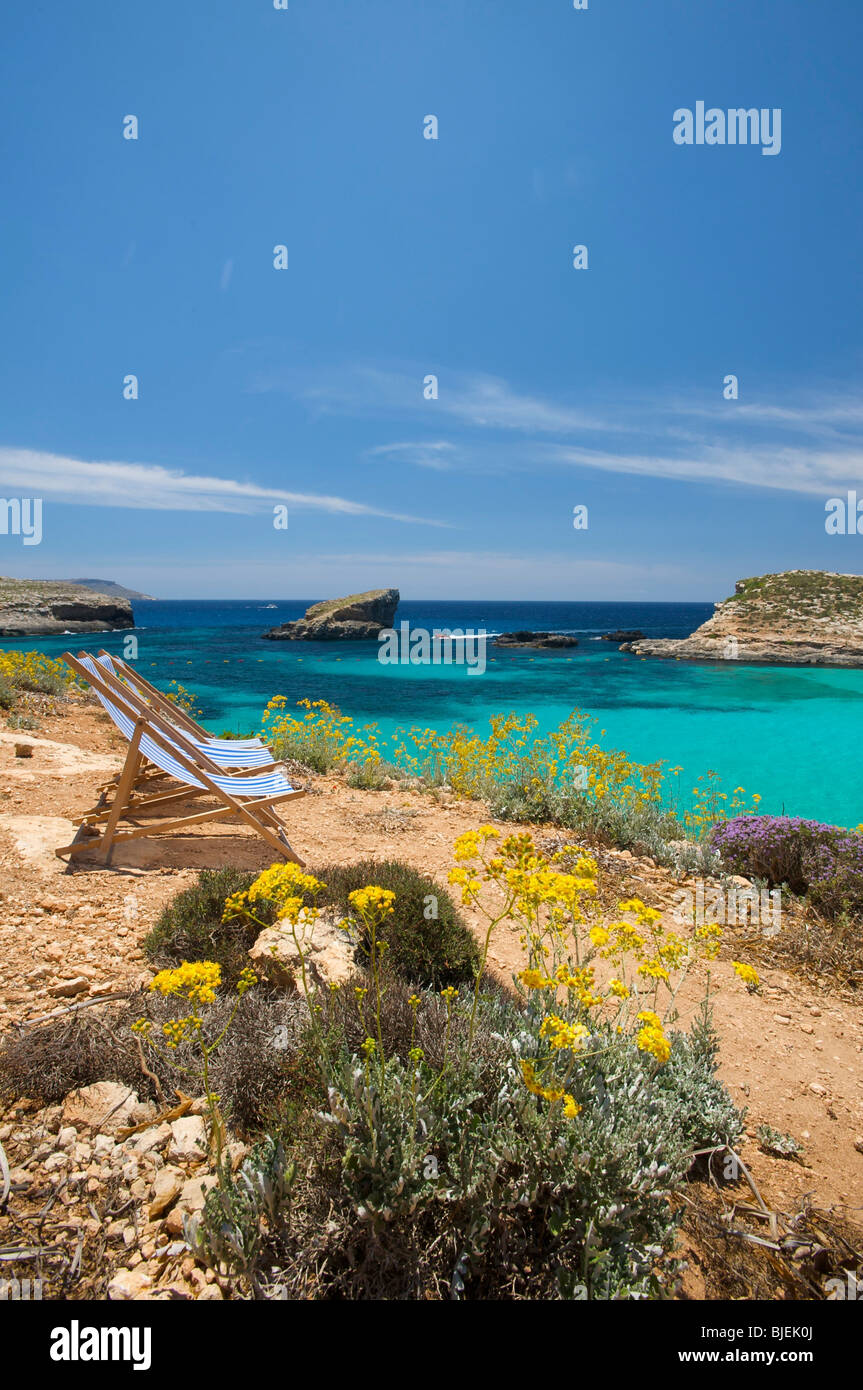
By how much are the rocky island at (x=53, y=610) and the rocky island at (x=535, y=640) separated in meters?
41.8

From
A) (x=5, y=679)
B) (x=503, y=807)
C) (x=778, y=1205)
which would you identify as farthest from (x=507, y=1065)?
(x=5, y=679)

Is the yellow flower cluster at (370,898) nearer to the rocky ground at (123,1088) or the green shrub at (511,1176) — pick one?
the green shrub at (511,1176)

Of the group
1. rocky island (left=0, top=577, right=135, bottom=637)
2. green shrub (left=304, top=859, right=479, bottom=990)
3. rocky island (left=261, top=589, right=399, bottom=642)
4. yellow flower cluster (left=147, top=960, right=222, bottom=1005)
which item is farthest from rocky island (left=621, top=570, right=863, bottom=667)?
rocky island (left=0, top=577, right=135, bottom=637)

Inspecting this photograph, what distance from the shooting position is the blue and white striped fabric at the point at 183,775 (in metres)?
5.18

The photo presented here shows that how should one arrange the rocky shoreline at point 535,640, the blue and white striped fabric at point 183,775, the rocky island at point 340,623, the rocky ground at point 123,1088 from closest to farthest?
the rocky ground at point 123,1088 → the blue and white striped fabric at point 183,775 → the rocky shoreline at point 535,640 → the rocky island at point 340,623

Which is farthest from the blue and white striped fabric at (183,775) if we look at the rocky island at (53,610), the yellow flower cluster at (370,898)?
the rocky island at (53,610)

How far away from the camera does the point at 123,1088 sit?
2.46 meters

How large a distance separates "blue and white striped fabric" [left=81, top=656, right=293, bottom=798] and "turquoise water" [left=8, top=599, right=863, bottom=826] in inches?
235

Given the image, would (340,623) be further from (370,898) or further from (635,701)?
(370,898)

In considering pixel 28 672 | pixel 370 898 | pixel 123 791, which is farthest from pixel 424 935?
pixel 28 672

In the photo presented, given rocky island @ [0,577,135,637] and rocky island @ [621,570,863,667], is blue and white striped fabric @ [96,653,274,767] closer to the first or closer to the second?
rocky island @ [621,570,863,667]

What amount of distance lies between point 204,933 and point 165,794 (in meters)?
2.70
